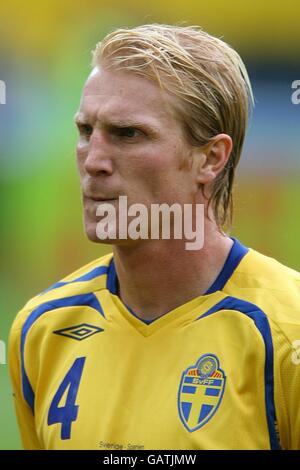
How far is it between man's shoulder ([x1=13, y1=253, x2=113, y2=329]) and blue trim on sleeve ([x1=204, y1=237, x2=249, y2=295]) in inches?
16.2

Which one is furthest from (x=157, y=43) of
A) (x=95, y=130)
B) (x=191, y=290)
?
(x=191, y=290)

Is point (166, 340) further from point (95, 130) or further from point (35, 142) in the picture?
point (35, 142)

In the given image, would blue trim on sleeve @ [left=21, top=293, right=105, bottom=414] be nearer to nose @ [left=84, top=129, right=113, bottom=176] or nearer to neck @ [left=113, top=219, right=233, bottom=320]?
neck @ [left=113, top=219, right=233, bottom=320]

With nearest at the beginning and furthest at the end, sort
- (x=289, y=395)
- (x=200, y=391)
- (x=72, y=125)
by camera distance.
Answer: (x=289, y=395), (x=200, y=391), (x=72, y=125)

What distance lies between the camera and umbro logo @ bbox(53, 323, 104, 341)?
8.87ft

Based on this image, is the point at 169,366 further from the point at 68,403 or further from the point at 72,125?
the point at 72,125

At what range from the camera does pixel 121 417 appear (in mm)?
2475

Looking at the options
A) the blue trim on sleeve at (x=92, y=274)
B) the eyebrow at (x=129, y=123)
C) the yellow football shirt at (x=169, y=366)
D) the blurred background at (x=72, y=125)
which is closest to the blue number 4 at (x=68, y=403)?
the yellow football shirt at (x=169, y=366)

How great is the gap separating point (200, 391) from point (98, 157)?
0.73 meters

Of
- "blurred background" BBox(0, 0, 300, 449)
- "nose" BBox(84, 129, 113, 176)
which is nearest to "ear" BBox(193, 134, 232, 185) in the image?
"nose" BBox(84, 129, 113, 176)

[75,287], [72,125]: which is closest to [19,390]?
[75,287]

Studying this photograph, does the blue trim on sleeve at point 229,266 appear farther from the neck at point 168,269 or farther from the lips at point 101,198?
the lips at point 101,198

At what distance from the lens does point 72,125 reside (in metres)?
7.10

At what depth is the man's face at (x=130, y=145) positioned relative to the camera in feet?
8.10
